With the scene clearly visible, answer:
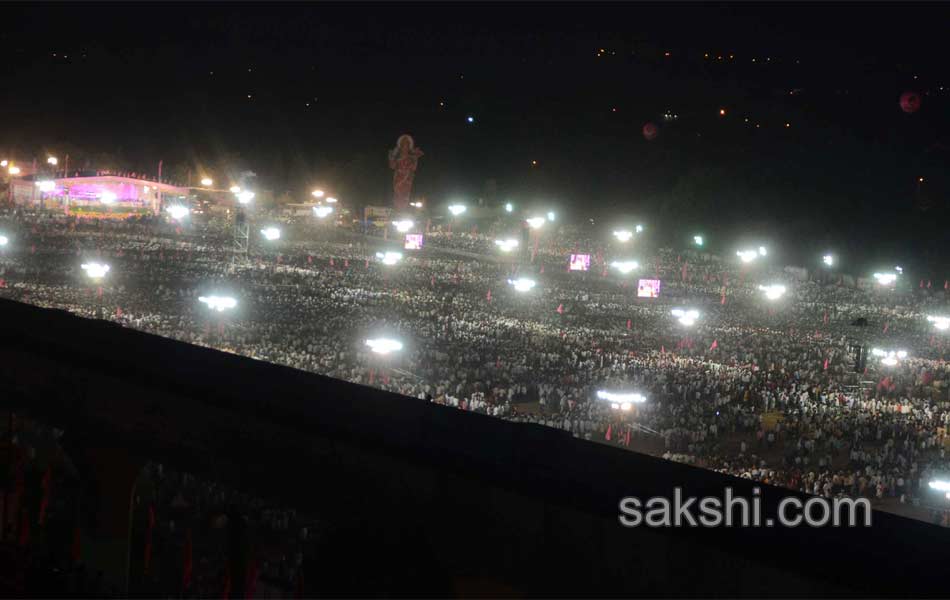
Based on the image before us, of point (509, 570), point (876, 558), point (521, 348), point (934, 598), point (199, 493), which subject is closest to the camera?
point (934, 598)

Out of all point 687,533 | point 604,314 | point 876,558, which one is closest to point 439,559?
point 687,533

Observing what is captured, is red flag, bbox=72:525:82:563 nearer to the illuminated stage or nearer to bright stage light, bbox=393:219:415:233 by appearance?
the illuminated stage

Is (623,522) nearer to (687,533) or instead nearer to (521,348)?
(687,533)

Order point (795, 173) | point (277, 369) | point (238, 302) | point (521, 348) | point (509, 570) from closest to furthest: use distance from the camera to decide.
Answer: point (509, 570)
point (277, 369)
point (521, 348)
point (238, 302)
point (795, 173)

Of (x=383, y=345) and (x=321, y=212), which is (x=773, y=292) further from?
(x=321, y=212)

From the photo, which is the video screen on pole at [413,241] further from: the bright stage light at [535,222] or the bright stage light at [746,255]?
the bright stage light at [746,255]

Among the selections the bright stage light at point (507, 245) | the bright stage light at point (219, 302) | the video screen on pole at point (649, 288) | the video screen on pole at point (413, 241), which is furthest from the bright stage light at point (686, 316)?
the bright stage light at point (507, 245)
